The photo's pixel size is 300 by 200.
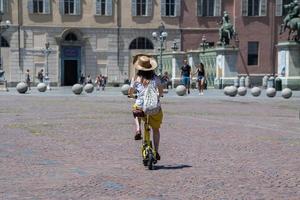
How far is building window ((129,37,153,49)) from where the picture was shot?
6116cm

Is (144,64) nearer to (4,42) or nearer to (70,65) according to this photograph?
(4,42)

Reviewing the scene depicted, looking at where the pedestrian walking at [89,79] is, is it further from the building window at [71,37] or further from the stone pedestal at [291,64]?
the stone pedestal at [291,64]

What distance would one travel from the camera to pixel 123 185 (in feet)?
26.8

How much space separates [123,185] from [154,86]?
71.7 inches

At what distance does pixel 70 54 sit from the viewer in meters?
60.6

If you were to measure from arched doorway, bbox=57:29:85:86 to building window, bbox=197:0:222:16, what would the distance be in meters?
11.2

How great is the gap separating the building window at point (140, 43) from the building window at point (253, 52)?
9.18 meters

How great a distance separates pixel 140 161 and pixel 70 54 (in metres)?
51.1

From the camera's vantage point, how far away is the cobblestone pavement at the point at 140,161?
308 inches

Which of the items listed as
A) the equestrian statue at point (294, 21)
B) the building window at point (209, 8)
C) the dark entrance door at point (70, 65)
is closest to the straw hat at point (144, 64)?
the equestrian statue at point (294, 21)

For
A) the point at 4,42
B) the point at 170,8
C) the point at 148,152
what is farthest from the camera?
the point at 170,8

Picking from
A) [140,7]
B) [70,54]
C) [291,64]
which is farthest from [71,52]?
[291,64]

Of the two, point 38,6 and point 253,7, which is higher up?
point 253,7

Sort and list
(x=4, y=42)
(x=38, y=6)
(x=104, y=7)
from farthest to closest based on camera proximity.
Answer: (x=104, y=7) → (x=38, y=6) → (x=4, y=42)
